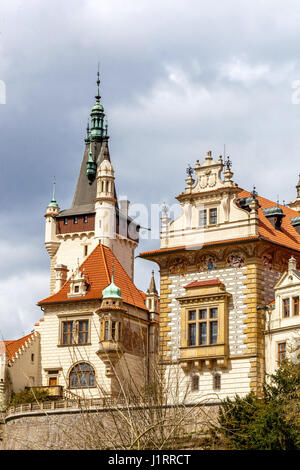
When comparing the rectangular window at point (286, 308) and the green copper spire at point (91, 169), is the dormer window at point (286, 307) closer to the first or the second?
the rectangular window at point (286, 308)

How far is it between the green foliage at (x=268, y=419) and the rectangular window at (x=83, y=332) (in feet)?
72.4

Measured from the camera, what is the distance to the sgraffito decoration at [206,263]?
59000 millimetres

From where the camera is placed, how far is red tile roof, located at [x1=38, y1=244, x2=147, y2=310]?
72.9 metres

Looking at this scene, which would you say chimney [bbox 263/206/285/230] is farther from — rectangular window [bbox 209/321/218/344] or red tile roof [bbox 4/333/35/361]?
red tile roof [bbox 4/333/35/361]

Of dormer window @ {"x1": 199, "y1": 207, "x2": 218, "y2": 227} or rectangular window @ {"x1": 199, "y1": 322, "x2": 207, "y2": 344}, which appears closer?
rectangular window @ {"x1": 199, "y1": 322, "x2": 207, "y2": 344}

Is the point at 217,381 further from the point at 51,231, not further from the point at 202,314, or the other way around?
the point at 51,231

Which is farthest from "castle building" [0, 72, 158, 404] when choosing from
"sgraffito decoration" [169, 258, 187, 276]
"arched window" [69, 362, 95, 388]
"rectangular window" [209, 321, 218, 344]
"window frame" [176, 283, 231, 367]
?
"rectangular window" [209, 321, 218, 344]

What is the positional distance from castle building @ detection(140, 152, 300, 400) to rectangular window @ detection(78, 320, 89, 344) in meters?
12.1

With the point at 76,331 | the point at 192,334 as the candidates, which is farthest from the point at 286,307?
the point at 76,331

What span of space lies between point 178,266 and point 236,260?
3970mm

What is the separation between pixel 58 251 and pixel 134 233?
21.9 ft

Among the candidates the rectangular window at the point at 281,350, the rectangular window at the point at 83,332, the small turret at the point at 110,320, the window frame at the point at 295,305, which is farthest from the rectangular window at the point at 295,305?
the rectangular window at the point at 83,332

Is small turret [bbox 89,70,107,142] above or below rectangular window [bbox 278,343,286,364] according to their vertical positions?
above
